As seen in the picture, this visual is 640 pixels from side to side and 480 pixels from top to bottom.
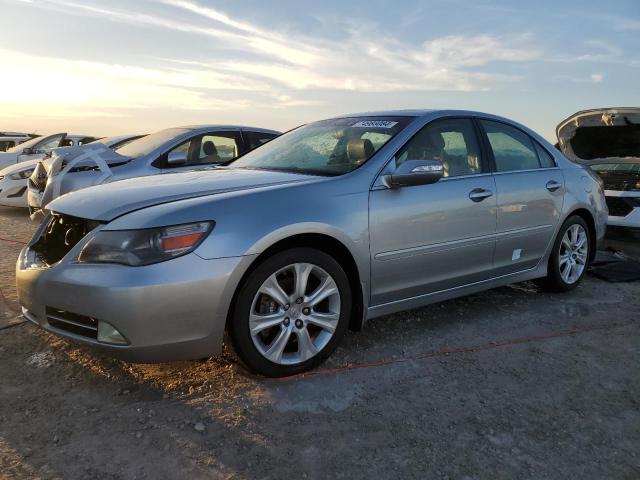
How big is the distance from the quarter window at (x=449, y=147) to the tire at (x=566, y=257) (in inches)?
48.0

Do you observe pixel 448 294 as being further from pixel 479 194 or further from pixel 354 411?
Result: pixel 354 411

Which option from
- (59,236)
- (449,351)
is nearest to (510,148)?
(449,351)

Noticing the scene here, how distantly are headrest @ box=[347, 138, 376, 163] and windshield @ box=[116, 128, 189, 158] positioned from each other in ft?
11.9

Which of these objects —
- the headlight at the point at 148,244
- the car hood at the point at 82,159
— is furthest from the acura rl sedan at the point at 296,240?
the car hood at the point at 82,159

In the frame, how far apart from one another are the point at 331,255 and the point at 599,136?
17.8 feet

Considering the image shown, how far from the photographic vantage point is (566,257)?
4.84 meters

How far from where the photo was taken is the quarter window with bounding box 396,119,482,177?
3.73m

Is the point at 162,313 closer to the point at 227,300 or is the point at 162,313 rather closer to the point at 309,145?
the point at 227,300

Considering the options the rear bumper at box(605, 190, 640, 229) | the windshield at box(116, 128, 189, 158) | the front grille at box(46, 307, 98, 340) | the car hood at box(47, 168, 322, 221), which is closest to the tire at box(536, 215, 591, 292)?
the rear bumper at box(605, 190, 640, 229)

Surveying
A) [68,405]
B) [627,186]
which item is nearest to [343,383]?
[68,405]

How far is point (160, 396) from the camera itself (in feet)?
9.36

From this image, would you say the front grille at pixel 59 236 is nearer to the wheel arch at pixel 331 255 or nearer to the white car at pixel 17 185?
the wheel arch at pixel 331 255

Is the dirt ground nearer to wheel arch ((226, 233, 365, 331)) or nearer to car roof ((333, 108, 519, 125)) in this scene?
wheel arch ((226, 233, 365, 331))

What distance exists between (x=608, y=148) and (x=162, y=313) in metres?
6.70
